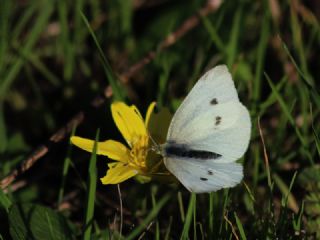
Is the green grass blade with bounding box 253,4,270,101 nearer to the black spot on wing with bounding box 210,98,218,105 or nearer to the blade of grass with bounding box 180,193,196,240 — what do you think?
the black spot on wing with bounding box 210,98,218,105

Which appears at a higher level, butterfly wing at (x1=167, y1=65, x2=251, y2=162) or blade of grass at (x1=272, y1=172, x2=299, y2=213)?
butterfly wing at (x1=167, y1=65, x2=251, y2=162)

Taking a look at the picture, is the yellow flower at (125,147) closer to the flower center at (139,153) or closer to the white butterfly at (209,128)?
the flower center at (139,153)

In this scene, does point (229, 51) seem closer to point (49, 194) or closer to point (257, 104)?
point (257, 104)

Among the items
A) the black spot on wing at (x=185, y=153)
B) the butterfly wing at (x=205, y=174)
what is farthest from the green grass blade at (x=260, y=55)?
Result: the butterfly wing at (x=205, y=174)

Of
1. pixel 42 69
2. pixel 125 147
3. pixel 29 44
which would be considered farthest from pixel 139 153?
pixel 42 69

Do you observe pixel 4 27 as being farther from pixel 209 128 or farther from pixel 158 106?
pixel 209 128

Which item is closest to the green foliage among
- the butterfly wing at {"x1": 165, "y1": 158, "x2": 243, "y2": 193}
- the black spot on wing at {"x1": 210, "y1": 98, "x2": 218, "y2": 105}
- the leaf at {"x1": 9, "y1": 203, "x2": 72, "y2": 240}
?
the leaf at {"x1": 9, "y1": 203, "x2": 72, "y2": 240}

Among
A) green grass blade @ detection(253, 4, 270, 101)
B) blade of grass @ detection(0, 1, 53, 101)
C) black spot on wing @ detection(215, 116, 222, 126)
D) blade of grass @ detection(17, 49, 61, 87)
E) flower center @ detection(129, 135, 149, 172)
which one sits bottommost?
green grass blade @ detection(253, 4, 270, 101)

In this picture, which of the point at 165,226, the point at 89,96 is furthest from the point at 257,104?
the point at 89,96
